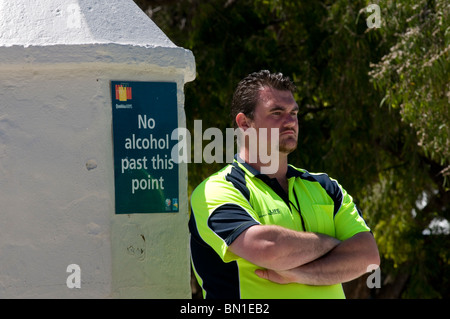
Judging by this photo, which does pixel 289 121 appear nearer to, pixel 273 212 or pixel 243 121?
pixel 243 121

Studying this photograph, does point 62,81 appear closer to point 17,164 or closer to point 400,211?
point 17,164

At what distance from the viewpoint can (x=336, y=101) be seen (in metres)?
10.1

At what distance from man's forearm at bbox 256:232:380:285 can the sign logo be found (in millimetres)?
1161

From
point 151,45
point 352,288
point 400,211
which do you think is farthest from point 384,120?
point 151,45

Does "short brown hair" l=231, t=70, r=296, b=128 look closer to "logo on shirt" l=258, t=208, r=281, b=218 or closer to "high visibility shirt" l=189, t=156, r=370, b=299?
"high visibility shirt" l=189, t=156, r=370, b=299

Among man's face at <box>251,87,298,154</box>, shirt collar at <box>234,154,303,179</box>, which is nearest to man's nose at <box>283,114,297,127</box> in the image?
man's face at <box>251,87,298,154</box>

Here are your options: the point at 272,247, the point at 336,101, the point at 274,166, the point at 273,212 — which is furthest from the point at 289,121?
the point at 336,101

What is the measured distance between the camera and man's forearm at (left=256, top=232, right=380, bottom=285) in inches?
144

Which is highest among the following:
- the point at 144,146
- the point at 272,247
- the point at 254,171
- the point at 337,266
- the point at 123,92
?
the point at 123,92

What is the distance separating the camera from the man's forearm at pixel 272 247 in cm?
359

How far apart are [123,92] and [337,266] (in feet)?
4.61

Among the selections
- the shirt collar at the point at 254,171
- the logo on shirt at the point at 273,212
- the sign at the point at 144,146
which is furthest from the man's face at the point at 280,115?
the sign at the point at 144,146

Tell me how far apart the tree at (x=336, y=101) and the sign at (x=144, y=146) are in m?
4.95

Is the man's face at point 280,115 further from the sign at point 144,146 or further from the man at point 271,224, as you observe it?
the sign at point 144,146
